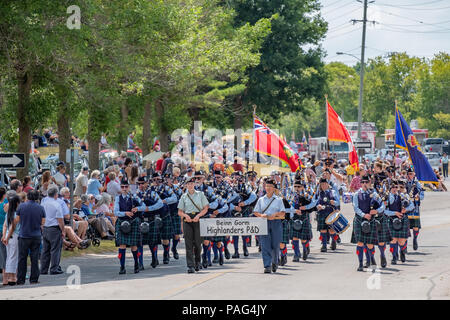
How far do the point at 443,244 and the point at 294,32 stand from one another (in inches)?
1148

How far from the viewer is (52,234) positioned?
15906 mm

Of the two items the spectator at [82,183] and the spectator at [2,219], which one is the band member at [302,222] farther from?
the spectator at [82,183]

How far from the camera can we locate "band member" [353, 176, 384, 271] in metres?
15.4

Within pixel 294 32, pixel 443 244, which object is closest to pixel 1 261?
pixel 443 244

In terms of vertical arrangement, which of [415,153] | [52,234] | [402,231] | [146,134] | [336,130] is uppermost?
[146,134]

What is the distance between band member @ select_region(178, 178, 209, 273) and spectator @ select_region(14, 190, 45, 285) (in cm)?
267

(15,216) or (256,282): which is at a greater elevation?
(15,216)

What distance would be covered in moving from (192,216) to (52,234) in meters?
3.02

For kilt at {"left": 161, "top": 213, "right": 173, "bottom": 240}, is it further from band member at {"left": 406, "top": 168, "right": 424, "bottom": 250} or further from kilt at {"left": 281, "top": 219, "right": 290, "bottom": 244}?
band member at {"left": 406, "top": 168, "right": 424, "bottom": 250}

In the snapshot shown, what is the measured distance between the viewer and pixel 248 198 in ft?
60.3

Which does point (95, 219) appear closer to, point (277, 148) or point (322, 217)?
point (277, 148)

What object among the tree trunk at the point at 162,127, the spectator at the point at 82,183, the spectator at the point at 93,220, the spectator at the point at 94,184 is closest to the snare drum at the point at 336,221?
the spectator at the point at 93,220

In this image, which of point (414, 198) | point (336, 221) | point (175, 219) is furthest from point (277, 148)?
point (175, 219)
